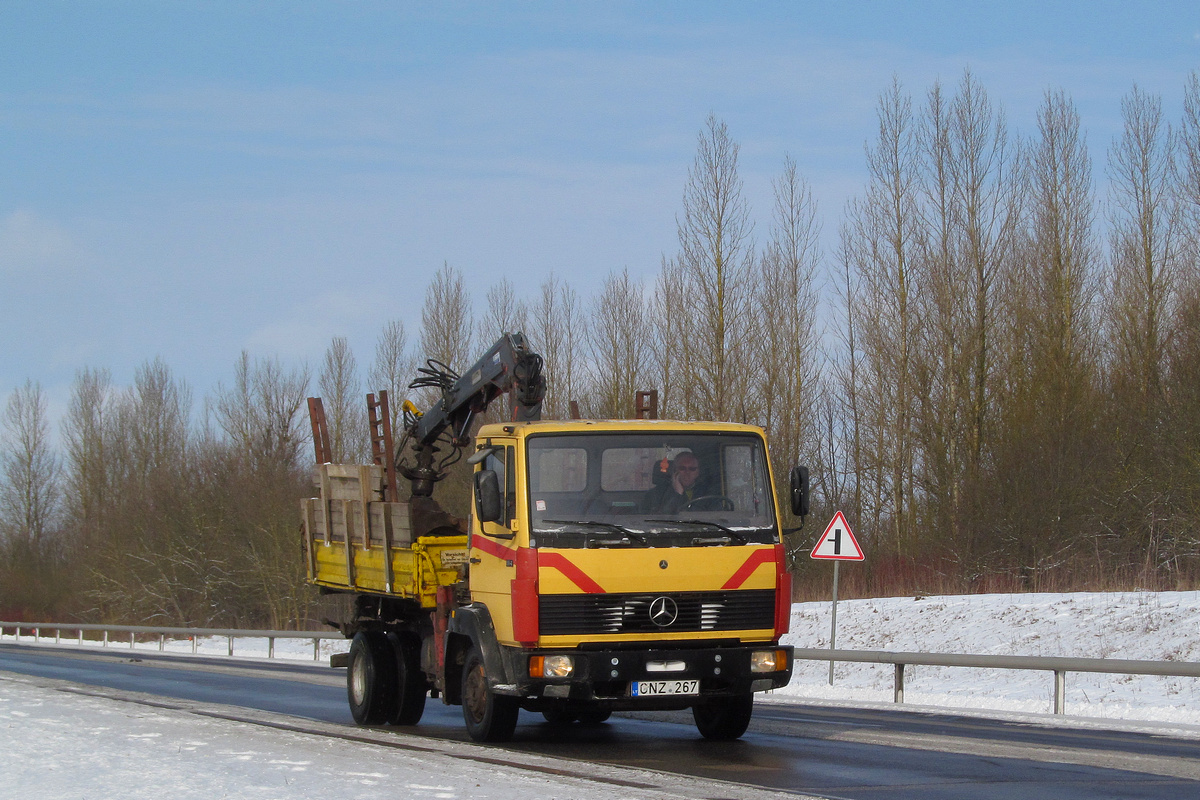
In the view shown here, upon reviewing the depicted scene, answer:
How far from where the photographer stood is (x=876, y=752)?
10086 millimetres

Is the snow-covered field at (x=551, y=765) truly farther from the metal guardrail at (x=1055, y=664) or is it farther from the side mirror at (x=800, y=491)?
the side mirror at (x=800, y=491)

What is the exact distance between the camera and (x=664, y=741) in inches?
449

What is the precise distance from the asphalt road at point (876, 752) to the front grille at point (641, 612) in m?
1.00

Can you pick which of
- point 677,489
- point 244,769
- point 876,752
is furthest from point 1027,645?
point 244,769

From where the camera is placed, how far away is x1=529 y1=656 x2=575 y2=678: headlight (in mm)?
9758

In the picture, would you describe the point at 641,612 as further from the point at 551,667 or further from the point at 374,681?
the point at 374,681

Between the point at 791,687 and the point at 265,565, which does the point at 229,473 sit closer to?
the point at 265,565

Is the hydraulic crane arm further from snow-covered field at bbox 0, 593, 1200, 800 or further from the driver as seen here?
snow-covered field at bbox 0, 593, 1200, 800

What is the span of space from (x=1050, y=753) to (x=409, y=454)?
8.84 meters

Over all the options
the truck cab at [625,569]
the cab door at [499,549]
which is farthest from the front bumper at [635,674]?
the cab door at [499,549]

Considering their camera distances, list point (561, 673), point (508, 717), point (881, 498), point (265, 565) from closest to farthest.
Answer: point (561, 673)
point (508, 717)
point (881, 498)
point (265, 565)

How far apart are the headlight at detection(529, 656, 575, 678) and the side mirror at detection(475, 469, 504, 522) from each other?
49.3 inches

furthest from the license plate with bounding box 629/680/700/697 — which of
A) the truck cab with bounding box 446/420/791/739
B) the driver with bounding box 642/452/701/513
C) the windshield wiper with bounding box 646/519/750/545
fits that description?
the driver with bounding box 642/452/701/513

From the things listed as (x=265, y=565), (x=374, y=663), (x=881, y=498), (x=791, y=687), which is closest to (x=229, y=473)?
(x=265, y=565)
